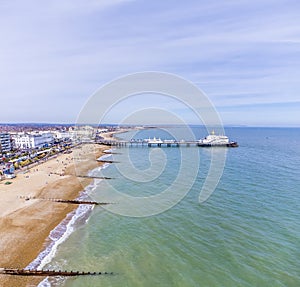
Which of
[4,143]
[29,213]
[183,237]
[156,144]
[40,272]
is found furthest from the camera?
[156,144]

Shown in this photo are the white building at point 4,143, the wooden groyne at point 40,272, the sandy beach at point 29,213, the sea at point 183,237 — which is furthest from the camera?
the white building at point 4,143

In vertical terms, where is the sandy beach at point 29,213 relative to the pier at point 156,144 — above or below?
below

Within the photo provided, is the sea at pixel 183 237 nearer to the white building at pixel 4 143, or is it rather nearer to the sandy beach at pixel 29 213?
the sandy beach at pixel 29 213

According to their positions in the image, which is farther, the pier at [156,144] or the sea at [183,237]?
the pier at [156,144]

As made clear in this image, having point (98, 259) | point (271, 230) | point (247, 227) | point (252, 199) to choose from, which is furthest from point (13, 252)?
point (252, 199)

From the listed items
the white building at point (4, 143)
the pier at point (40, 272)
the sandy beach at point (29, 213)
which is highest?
the white building at point (4, 143)

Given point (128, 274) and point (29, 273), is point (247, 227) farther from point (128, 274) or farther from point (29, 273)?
point (29, 273)

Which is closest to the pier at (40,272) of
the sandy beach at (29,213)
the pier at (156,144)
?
the sandy beach at (29,213)

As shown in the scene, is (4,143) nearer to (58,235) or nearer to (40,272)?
(58,235)

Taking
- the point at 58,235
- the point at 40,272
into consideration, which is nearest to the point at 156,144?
the point at 58,235

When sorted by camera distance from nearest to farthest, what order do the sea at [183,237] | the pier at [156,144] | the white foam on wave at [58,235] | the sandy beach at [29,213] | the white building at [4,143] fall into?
1. the sea at [183,237]
2. the white foam on wave at [58,235]
3. the sandy beach at [29,213]
4. the white building at [4,143]
5. the pier at [156,144]
